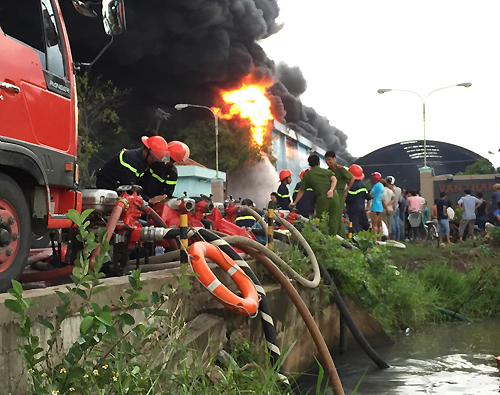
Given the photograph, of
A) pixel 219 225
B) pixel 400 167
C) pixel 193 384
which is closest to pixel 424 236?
pixel 219 225

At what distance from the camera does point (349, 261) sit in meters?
8.75

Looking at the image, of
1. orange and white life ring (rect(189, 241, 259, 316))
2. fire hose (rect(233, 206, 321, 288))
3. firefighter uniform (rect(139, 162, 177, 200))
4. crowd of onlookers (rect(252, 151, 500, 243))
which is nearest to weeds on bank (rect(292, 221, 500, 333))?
fire hose (rect(233, 206, 321, 288))

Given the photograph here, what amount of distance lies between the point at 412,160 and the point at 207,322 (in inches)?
2890

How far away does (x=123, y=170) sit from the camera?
26.5ft

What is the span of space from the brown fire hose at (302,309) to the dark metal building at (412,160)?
66.4 metres

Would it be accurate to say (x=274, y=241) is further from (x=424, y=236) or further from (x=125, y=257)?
(x=424, y=236)

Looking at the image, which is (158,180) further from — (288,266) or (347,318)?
(347,318)

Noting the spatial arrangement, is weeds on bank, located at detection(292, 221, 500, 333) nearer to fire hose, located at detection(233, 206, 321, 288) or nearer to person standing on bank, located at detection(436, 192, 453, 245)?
fire hose, located at detection(233, 206, 321, 288)

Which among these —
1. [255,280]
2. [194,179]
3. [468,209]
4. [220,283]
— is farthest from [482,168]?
[220,283]

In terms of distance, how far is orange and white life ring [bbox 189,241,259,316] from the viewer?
5.47m

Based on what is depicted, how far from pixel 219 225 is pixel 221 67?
3184 cm

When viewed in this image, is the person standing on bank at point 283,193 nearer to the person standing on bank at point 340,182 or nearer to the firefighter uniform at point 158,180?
the person standing on bank at point 340,182

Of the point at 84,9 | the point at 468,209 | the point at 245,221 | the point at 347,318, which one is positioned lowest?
the point at 347,318

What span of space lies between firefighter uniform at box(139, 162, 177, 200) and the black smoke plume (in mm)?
27357
